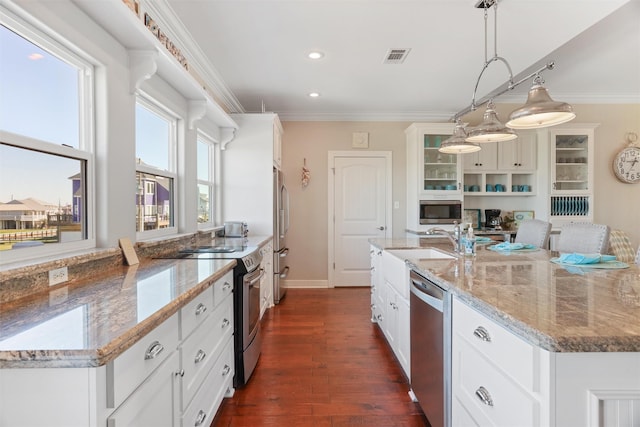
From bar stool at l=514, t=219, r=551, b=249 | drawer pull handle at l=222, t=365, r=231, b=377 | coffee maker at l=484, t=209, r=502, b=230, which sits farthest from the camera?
coffee maker at l=484, t=209, r=502, b=230

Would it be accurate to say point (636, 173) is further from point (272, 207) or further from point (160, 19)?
point (160, 19)

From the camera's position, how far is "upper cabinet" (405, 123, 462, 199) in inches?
175

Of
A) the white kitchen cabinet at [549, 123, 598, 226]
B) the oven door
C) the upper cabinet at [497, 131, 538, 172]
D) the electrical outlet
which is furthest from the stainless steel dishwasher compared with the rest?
A: the white kitchen cabinet at [549, 123, 598, 226]

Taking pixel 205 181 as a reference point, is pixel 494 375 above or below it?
below

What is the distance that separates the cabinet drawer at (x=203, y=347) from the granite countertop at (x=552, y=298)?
3.82 ft

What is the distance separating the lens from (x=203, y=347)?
1.53 m

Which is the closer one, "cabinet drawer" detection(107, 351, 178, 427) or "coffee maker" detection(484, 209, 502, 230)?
"cabinet drawer" detection(107, 351, 178, 427)

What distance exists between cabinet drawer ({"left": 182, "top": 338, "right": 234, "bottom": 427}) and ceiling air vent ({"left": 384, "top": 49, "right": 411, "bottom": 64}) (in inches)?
109

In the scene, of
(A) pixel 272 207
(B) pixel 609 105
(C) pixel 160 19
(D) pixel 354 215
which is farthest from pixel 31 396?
(B) pixel 609 105

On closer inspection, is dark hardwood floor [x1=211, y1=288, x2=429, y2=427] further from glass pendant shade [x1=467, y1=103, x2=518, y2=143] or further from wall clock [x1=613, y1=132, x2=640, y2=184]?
wall clock [x1=613, y1=132, x2=640, y2=184]

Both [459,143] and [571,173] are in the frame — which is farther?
[571,173]

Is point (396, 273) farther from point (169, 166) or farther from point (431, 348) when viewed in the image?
point (169, 166)

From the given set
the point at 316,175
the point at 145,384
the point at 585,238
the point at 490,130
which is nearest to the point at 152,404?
the point at 145,384

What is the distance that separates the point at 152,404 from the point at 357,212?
4040 mm
